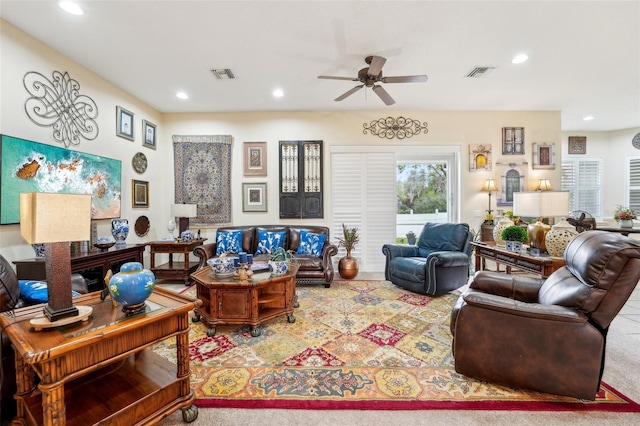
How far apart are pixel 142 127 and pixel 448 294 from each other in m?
5.40

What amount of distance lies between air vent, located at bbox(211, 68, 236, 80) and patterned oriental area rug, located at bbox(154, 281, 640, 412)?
307cm

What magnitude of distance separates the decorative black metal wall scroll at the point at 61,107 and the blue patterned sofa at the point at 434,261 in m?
4.36

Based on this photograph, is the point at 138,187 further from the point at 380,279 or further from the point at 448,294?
the point at 448,294

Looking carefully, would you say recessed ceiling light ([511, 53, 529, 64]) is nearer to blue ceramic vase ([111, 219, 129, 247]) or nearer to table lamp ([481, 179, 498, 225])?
table lamp ([481, 179, 498, 225])

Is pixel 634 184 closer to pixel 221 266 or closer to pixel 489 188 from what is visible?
pixel 489 188

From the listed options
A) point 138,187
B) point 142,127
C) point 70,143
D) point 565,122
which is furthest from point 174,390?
point 565,122

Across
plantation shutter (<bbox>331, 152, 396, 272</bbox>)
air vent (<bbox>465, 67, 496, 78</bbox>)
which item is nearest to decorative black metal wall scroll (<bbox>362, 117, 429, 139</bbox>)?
plantation shutter (<bbox>331, 152, 396, 272</bbox>)

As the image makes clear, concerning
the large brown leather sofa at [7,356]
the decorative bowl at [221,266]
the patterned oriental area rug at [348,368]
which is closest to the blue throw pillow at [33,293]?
the large brown leather sofa at [7,356]

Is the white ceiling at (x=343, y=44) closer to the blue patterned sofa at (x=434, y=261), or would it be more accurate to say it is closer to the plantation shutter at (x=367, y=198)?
the plantation shutter at (x=367, y=198)

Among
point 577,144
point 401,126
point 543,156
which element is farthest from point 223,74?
point 577,144

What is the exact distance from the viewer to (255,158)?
5.05m

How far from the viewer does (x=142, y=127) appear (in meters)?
4.50

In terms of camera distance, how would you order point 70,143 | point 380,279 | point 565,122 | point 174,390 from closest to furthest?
point 174,390 → point 70,143 → point 380,279 → point 565,122

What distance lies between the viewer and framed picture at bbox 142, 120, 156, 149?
4535 millimetres
